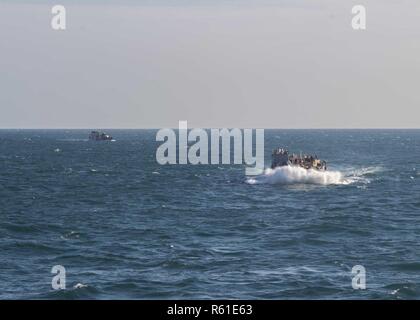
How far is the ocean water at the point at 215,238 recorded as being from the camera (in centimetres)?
3181

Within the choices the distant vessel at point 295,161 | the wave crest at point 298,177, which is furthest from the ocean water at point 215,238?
the distant vessel at point 295,161

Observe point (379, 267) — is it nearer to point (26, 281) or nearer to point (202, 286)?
point (202, 286)

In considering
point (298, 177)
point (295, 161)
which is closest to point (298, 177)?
point (298, 177)

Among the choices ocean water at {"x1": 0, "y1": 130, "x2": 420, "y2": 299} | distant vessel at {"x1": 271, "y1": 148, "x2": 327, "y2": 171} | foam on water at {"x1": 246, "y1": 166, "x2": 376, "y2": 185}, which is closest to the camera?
ocean water at {"x1": 0, "y1": 130, "x2": 420, "y2": 299}

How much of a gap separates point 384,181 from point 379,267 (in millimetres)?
59479

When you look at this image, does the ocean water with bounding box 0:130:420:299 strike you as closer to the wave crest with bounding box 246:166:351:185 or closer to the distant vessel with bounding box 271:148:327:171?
the wave crest with bounding box 246:166:351:185

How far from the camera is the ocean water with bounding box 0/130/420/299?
104 ft

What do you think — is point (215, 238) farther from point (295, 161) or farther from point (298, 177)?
point (295, 161)

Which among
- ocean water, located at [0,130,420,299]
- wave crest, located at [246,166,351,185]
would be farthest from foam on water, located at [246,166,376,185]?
ocean water, located at [0,130,420,299]

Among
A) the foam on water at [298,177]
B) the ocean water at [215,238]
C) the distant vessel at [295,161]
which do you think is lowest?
the ocean water at [215,238]

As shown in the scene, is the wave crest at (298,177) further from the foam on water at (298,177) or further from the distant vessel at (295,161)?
the distant vessel at (295,161)
